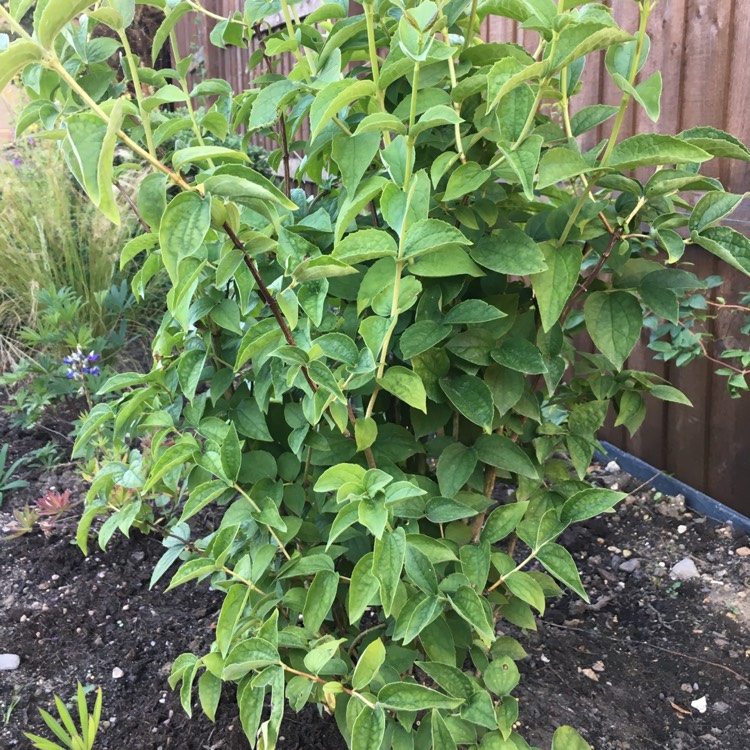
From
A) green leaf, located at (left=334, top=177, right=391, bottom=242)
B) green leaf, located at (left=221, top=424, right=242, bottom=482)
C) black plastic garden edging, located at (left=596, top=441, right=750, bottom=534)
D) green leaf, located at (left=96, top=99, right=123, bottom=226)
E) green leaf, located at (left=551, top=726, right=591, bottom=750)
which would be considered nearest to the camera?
green leaf, located at (left=96, top=99, right=123, bottom=226)

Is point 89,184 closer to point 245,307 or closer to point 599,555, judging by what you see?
point 245,307

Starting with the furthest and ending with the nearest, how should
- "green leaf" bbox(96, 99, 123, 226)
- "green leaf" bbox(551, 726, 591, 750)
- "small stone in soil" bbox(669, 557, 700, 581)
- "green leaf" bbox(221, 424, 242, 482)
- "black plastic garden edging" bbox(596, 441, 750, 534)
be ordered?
1. "black plastic garden edging" bbox(596, 441, 750, 534)
2. "small stone in soil" bbox(669, 557, 700, 581)
3. "green leaf" bbox(551, 726, 591, 750)
4. "green leaf" bbox(221, 424, 242, 482)
5. "green leaf" bbox(96, 99, 123, 226)

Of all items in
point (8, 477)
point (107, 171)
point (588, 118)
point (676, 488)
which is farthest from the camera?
point (8, 477)

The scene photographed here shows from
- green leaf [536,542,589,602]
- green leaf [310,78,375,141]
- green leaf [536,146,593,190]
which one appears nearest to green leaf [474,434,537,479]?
green leaf [536,542,589,602]

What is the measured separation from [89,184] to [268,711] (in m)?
1.32

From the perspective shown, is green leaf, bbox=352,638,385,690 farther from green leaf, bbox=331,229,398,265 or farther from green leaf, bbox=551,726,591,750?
green leaf, bbox=331,229,398,265

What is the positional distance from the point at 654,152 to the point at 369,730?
2.67 ft

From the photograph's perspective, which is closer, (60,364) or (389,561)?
(389,561)

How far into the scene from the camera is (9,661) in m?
1.82

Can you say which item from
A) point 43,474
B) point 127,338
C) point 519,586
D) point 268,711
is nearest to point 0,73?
point 519,586

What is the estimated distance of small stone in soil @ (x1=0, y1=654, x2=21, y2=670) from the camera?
181cm

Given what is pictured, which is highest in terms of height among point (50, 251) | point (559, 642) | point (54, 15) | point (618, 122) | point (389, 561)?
point (54, 15)

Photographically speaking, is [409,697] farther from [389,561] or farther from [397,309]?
[397,309]

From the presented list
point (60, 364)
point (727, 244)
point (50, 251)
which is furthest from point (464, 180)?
point (50, 251)
